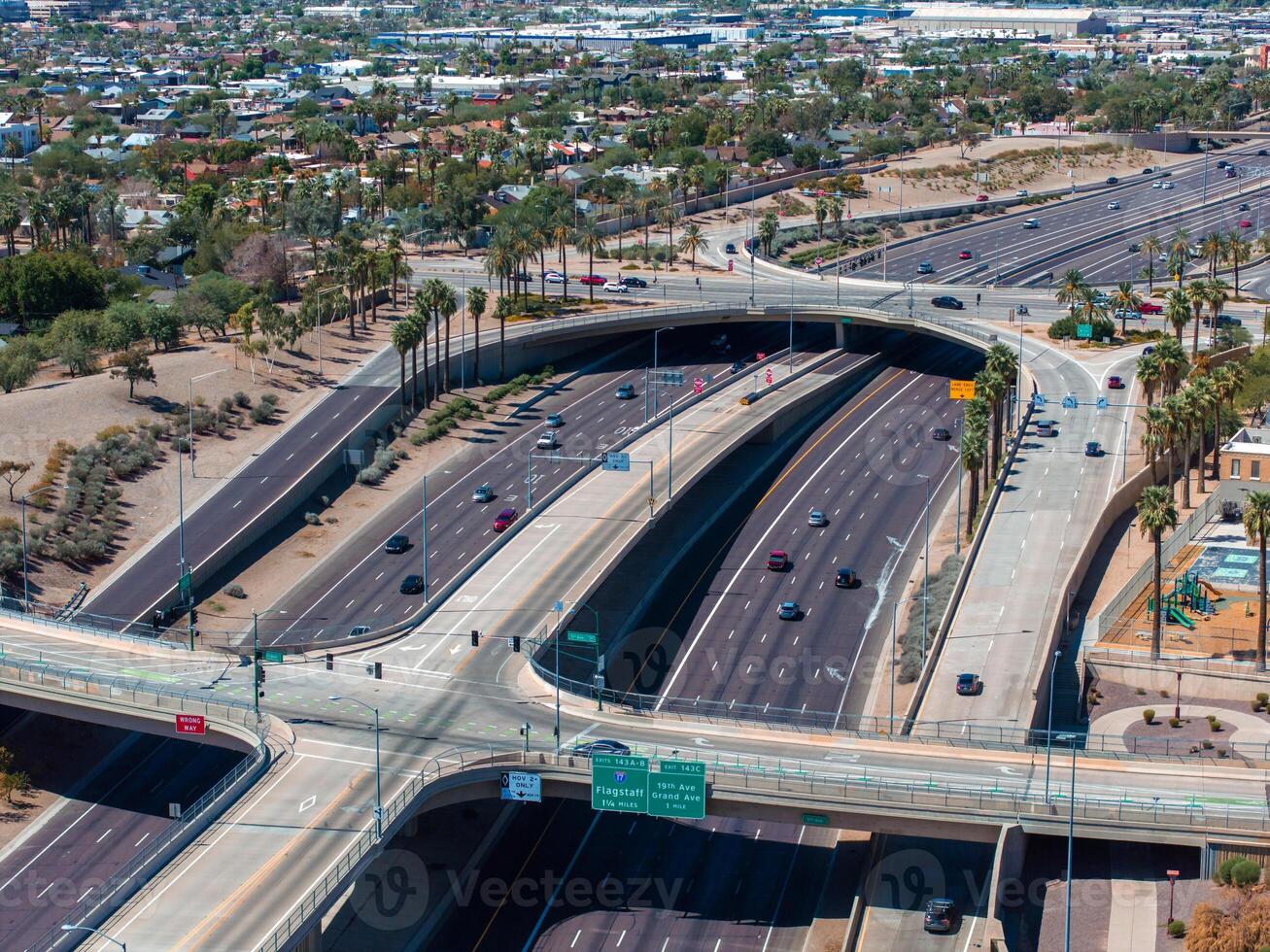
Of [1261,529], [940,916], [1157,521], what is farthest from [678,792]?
[1261,529]

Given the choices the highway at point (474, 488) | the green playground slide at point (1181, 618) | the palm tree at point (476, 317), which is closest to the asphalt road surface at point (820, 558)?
the highway at point (474, 488)

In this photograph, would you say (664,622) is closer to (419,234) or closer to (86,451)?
(86,451)

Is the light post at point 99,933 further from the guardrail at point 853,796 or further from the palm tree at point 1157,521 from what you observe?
the palm tree at point 1157,521

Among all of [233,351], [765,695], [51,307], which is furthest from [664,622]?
[51,307]

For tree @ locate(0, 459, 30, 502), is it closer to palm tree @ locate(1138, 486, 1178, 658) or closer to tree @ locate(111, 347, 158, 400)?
tree @ locate(111, 347, 158, 400)

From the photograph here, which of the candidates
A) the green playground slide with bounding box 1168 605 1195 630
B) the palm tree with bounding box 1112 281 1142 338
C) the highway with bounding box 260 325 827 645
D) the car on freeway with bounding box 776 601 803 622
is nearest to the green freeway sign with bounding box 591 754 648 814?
the highway with bounding box 260 325 827 645
